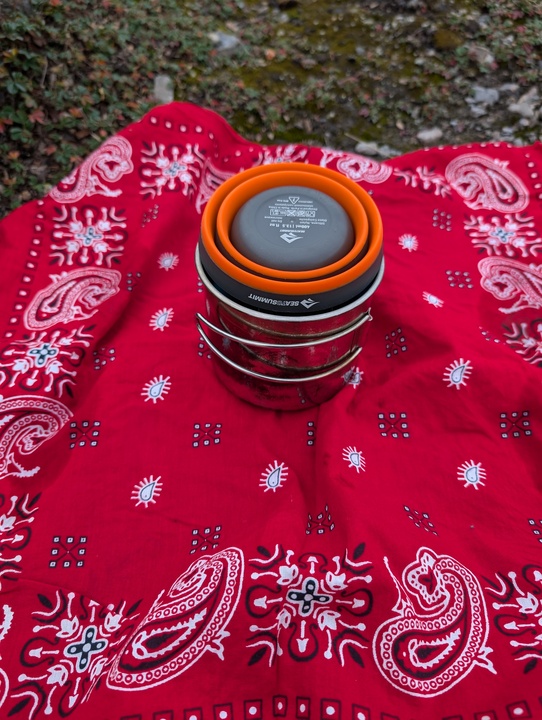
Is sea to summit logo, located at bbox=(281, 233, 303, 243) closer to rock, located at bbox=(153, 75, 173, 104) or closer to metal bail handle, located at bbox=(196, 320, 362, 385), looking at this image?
metal bail handle, located at bbox=(196, 320, 362, 385)

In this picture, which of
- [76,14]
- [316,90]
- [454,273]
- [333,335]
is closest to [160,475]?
[333,335]

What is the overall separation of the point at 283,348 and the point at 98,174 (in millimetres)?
1051

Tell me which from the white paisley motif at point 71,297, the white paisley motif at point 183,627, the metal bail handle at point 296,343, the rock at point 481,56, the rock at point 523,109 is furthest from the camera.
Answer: the rock at point 481,56

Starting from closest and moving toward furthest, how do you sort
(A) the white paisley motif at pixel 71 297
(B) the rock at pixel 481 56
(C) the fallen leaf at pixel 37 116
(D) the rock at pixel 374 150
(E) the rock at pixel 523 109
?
(A) the white paisley motif at pixel 71 297
(C) the fallen leaf at pixel 37 116
(D) the rock at pixel 374 150
(E) the rock at pixel 523 109
(B) the rock at pixel 481 56

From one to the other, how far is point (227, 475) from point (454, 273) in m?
0.95

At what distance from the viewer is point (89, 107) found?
92.2 inches

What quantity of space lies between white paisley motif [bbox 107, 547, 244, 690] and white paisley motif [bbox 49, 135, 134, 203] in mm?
1260

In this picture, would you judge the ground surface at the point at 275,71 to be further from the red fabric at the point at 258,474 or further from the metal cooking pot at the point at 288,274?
the metal cooking pot at the point at 288,274

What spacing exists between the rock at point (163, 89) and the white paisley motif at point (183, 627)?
83.1 inches

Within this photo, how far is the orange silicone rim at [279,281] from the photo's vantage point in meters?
1.09

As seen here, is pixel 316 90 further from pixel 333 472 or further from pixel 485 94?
pixel 333 472

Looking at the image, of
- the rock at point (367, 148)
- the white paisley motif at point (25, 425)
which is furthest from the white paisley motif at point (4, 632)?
the rock at point (367, 148)

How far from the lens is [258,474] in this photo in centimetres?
136

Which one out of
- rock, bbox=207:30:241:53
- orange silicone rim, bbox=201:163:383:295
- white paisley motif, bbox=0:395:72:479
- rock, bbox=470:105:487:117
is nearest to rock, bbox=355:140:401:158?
rock, bbox=470:105:487:117
